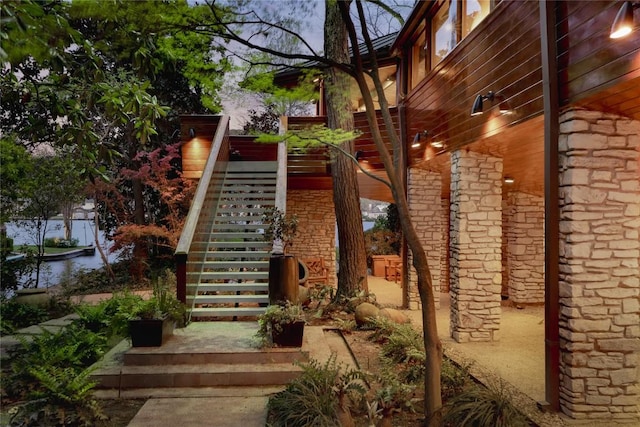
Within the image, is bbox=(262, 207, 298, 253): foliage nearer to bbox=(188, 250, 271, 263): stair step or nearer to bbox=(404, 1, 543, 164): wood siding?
bbox=(188, 250, 271, 263): stair step

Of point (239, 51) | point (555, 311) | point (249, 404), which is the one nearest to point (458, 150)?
point (555, 311)

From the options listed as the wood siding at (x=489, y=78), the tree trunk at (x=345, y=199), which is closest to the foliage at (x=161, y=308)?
the tree trunk at (x=345, y=199)

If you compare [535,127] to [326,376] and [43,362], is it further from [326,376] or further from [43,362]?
[43,362]

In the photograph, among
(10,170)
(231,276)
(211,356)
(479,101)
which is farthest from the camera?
(10,170)

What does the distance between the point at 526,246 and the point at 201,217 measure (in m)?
6.58

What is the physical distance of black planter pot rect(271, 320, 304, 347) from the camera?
5047mm

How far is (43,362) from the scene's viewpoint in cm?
432

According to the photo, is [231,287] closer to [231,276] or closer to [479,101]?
[231,276]

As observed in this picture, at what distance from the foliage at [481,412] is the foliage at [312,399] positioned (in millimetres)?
781

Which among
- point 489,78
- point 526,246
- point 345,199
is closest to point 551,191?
point 489,78

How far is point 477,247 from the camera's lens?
21.5 feet

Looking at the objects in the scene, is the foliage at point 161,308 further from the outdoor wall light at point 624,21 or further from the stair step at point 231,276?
the outdoor wall light at point 624,21

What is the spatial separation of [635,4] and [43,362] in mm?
5700

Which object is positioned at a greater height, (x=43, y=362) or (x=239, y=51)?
(x=239, y=51)
